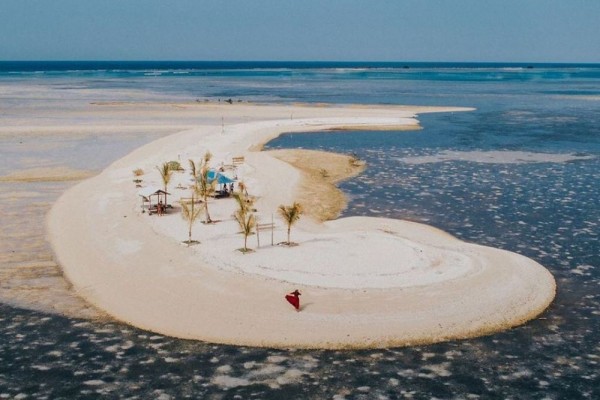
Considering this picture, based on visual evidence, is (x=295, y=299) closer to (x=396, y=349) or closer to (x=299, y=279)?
(x=299, y=279)

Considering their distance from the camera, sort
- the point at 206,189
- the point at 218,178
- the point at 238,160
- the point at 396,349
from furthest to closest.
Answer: the point at 238,160
the point at 218,178
the point at 206,189
the point at 396,349

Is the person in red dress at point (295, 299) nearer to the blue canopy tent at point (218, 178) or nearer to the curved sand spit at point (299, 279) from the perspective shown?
the curved sand spit at point (299, 279)

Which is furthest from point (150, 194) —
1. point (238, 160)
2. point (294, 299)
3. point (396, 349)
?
point (396, 349)

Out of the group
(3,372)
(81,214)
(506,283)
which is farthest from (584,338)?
(81,214)

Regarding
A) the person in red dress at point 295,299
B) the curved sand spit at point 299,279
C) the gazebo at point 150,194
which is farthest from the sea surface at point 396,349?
the gazebo at point 150,194

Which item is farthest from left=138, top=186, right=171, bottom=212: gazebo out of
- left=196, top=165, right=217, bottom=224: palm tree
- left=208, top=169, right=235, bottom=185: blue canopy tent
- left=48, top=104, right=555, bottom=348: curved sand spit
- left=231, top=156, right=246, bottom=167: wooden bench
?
left=231, top=156, right=246, bottom=167: wooden bench
